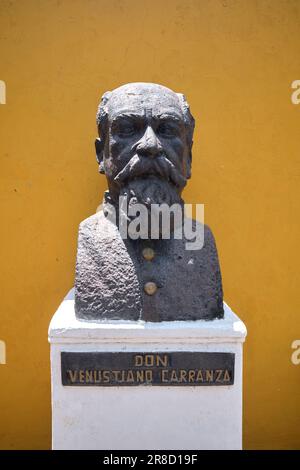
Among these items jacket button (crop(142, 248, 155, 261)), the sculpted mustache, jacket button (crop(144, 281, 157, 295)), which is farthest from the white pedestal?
the sculpted mustache

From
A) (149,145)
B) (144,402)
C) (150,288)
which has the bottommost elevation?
(144,402)

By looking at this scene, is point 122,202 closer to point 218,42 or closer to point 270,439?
point 218,42

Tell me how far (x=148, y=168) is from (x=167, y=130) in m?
0.24

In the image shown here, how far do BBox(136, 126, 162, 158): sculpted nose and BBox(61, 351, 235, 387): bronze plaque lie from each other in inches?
37.5

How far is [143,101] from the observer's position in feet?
8.04

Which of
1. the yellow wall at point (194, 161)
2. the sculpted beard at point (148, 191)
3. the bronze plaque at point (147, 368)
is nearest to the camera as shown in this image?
the bronze plaque at point (147, 368)

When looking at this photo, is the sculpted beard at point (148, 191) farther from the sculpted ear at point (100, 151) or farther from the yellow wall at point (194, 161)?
the yellow wall at point (194, 161)

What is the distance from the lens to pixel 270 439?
12.2 ft

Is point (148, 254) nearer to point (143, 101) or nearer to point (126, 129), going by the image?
point (126, 129)

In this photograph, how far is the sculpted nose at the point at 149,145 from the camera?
2.34m

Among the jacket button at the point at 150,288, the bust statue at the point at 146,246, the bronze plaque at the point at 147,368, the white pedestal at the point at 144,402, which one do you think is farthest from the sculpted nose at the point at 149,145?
the bronze plaque at the point at 147,368

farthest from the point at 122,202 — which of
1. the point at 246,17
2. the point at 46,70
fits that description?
the point at 246,17

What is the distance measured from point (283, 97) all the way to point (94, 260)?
78.5 inches

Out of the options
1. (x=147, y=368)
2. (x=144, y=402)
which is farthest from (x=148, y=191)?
(x=144, y=402)
